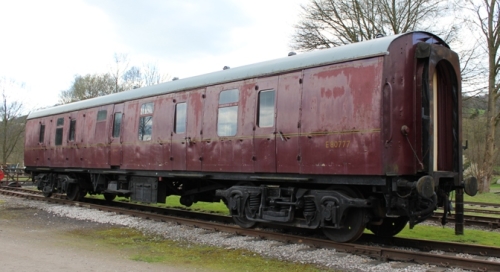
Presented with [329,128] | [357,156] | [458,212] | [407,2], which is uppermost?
[407,2]

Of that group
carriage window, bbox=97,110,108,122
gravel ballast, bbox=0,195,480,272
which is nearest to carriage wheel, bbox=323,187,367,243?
gravel ballast, bbox=0,195,480,272

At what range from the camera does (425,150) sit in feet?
23.5

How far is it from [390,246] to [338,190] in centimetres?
140

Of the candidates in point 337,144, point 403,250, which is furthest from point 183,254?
point 403,250

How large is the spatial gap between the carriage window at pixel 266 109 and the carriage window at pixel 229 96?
0.69 meters

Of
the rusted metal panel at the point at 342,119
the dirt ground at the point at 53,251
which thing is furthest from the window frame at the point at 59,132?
the rusted metal panel at the point at 342,119

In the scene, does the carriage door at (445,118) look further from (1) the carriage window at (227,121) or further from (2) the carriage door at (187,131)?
(2) the carriage door at (187,131)

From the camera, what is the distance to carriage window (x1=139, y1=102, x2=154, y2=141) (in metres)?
11.9

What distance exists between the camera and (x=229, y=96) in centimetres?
975

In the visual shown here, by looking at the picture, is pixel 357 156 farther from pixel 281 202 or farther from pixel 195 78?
pixel 195 78

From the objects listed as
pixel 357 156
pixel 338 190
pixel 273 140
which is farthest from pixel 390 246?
pixel 273 140

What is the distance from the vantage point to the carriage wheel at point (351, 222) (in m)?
7.66

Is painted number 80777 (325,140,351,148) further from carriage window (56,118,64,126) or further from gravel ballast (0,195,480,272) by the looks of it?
carriage window (56,118,64,126)

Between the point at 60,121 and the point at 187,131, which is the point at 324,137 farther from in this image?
the point at 60,121
